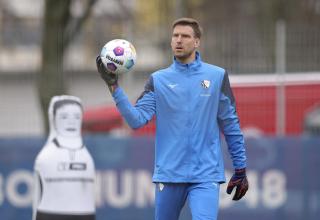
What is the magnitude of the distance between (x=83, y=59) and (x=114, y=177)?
1245 cm

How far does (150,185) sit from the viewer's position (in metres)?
13.5

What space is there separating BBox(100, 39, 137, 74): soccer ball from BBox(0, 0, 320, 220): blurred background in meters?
5.09

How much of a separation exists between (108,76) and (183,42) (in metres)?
0.68

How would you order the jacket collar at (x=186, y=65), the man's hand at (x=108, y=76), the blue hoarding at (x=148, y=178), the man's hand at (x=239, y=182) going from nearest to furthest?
the man's hand at (x=108, y=76)
the jacket collar at (x=186, y=65)
the man's hand at (x=239, y=182)
the blue hoarding at (x=148, y=178)

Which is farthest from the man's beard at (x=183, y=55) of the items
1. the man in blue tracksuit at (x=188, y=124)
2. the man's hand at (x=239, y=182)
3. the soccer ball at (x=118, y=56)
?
the man's hand at (x=239, y=182)

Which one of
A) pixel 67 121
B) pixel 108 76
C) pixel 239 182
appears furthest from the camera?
pixel 67 121

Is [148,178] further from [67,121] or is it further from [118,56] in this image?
[118,56]

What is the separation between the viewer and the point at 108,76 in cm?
817

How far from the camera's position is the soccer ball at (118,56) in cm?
826

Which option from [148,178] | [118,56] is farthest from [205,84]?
[148,178]

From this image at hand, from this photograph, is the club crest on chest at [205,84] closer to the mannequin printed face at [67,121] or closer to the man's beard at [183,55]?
the man's beard at [183,55]

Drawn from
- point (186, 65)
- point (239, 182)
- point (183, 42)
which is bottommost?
point (239, 182)

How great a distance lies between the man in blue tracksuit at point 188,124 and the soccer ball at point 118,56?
264 mm

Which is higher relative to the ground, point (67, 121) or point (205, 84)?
point (205, 84)
